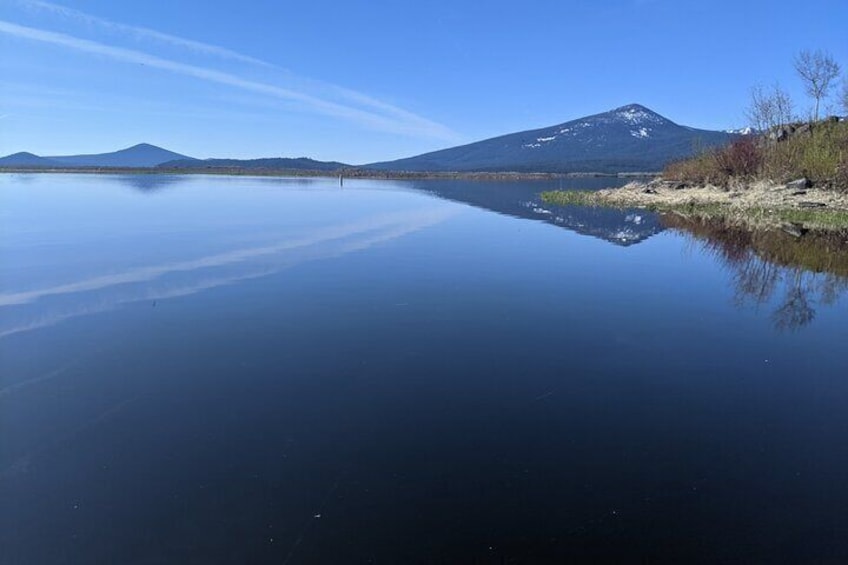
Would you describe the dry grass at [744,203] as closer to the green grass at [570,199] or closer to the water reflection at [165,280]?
the green grass at [570,199]

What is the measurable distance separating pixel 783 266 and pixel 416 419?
14.7 m

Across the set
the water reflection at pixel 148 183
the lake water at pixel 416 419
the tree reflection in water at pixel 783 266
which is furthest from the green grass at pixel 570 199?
the water reflection at pixel 148 183

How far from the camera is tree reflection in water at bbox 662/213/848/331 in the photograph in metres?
12.5

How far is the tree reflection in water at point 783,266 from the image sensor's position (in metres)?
12.5

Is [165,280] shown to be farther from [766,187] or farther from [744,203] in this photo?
[766,187]

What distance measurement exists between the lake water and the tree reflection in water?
0.16 metres

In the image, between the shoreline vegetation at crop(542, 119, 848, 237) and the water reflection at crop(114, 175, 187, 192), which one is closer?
the shoreline vegetation at crop(542, 119, 848, 237)

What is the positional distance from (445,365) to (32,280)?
10.6 meters

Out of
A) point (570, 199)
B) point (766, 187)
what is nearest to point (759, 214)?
point (766, 187)

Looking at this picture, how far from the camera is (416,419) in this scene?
647cm

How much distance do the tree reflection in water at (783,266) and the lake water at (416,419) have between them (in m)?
0.16

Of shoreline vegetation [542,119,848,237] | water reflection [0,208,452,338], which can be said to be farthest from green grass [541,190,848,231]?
water reflection [0,208,452,338]

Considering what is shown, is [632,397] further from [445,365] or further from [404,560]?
[404,560]

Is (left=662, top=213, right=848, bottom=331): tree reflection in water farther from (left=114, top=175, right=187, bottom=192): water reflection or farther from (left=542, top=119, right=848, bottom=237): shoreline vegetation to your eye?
(left=114, top=175, right=187, bottom=192): water reflection
